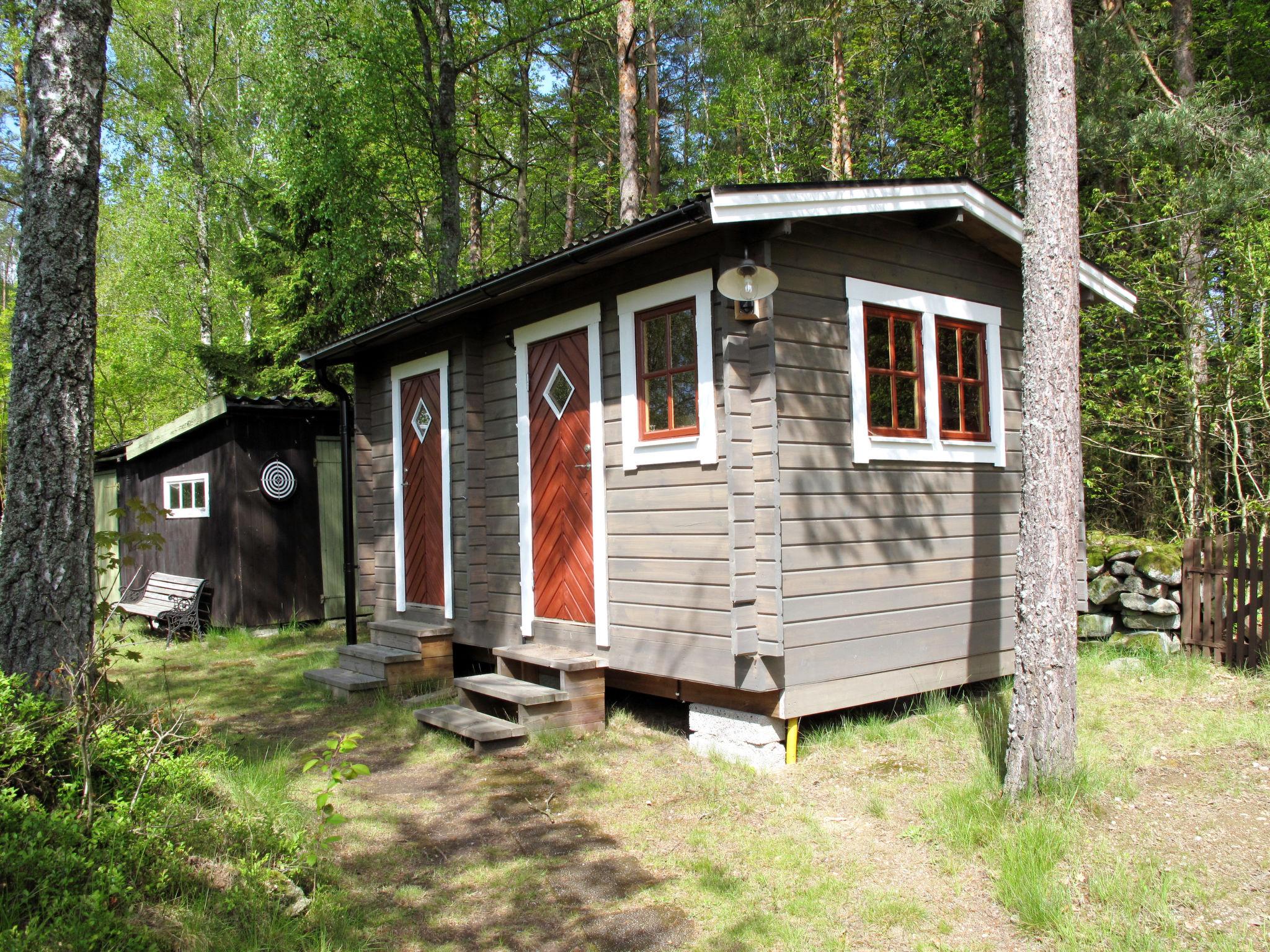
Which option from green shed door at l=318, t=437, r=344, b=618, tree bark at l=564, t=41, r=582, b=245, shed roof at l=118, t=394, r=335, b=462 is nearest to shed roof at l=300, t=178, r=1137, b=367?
shed roof at l=118, t=394, r=335, b=462

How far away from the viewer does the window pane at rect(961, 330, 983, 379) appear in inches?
257

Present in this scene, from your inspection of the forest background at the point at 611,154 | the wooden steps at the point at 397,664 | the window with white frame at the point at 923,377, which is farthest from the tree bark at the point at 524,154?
the window with white frame at the point at 923,377

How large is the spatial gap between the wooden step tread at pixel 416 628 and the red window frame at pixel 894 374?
3965 mm

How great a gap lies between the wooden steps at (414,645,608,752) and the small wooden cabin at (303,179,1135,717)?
23 cm

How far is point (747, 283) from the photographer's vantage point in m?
5.00

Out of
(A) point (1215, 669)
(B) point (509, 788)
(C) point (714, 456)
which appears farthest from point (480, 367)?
(A) point (1215, 669)

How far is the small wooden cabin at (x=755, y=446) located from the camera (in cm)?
519

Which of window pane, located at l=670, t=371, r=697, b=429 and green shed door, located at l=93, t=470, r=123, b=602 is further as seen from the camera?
green shed door, located at l=93, t=470, r=123, b=602

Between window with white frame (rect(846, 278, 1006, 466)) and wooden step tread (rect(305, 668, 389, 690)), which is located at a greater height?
window with white frame (rect(846, 278, 1006, 466))

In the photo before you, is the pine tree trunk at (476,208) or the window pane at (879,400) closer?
the window pane at (879,400)

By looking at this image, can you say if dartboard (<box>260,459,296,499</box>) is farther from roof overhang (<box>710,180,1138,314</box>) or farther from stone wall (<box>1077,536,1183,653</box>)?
stone wall (<box>1077,536,1183,653</box>)

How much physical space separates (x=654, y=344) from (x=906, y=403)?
1732 mm

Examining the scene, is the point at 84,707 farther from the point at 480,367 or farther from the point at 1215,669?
the point at 1215,669

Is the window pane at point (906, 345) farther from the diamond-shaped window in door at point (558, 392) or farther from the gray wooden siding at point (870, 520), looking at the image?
the diamond-shaped window in door at point (558, 392)
